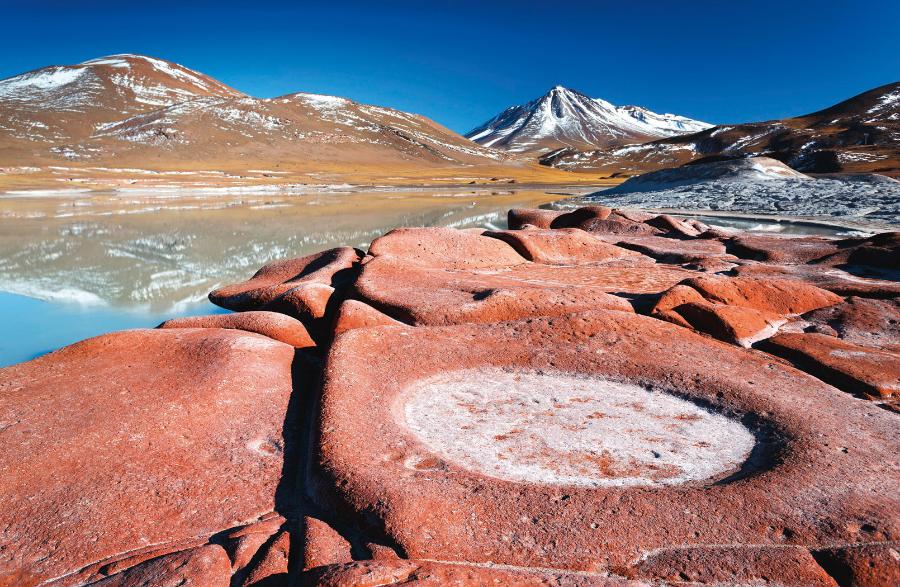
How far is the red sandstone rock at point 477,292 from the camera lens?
238 inches

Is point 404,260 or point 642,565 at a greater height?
point 404,260

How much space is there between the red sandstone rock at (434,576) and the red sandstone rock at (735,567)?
0.57 ft

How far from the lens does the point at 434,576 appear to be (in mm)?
2285

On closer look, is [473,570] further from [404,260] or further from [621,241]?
[621,241]

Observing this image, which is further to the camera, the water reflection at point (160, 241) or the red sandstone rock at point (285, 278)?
the water reflection at point (160, 241)

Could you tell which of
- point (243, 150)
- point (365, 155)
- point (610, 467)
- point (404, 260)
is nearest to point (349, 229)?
point (404, 260)

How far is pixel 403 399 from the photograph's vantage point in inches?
171

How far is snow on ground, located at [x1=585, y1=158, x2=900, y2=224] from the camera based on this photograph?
22.0m

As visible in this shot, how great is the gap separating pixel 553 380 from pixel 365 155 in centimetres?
10355

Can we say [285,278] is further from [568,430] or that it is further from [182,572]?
[182,572]

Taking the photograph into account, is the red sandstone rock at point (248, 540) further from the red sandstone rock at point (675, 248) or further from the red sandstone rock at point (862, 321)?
the red sandstone rock at point (675, 248)

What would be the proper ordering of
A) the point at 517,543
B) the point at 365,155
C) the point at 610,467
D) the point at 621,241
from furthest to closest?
1. the point at 365,155
2. the point at 621,241
3. the point at 610,467
4. the point at 517,543

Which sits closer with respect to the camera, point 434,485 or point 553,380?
point 434,485

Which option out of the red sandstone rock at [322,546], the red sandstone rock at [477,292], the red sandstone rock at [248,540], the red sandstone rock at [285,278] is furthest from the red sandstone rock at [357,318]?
the red sandstone rock at [322,546]
